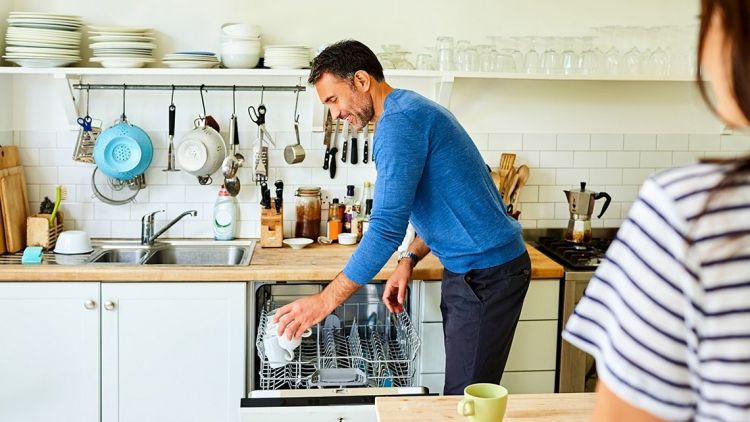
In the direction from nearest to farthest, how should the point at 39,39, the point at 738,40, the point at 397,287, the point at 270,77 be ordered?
the point at 738,40 → the point at 397,287 → the point at 39,39 → the point at 270,77

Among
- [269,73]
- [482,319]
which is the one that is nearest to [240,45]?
[269,73]

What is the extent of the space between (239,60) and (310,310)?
4.54 ft

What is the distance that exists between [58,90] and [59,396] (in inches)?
52.2

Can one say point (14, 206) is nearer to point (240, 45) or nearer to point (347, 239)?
point (240, 45)

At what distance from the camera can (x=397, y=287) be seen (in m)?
3.11

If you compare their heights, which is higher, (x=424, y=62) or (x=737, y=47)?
(x=424, y=62)

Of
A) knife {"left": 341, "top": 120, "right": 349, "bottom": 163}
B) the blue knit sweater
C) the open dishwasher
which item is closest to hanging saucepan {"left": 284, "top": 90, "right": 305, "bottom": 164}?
knife {"left": 341, "top": 120, "right": 349, "bottom": 163}

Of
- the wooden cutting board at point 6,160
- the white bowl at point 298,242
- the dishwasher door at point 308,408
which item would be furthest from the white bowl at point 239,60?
the dishwasher door at point 308,408

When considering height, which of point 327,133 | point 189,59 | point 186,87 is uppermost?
point 189,59

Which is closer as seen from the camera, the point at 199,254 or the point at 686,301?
the point at 686,301

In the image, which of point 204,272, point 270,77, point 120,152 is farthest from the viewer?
point 270,77

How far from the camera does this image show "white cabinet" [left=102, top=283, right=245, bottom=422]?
3.26 meters

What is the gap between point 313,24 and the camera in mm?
3848

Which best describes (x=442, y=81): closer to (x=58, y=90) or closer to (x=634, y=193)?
(x=634, y=193)
